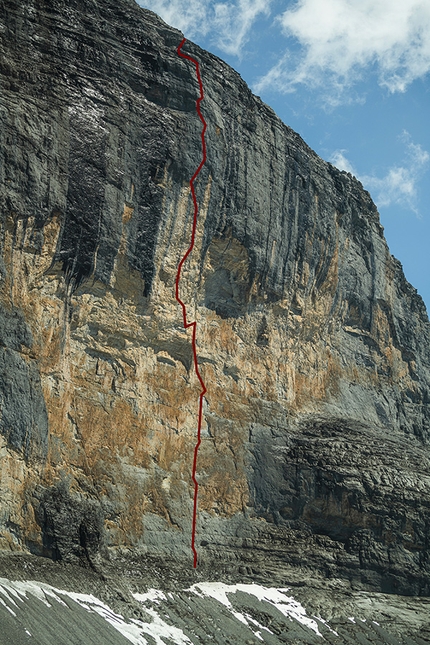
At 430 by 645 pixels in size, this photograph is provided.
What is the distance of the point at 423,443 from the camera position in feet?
139

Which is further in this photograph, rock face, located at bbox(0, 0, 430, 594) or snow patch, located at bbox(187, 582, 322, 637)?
snow patch, located at bbox(187, 582, 322, 637)

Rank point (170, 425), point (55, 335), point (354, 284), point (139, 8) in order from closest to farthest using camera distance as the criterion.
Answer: point (55, 335)
point (170, 425)
point (139, 8)
point (354, 284)

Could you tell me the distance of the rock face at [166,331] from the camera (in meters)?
29.8

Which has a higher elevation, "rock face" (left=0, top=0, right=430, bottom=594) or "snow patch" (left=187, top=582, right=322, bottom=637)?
"rock face" (left=0, top=0, right=430, bottom=594)

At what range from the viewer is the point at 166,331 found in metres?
33.3

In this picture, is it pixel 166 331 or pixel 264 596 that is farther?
pixel 166 331

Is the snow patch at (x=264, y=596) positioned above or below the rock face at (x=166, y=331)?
below

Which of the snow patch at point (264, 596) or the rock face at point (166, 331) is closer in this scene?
the rock face at point (166, 331)

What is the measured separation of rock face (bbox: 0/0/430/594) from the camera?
97.7ft

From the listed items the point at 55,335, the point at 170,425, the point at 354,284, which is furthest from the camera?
the point at 354,284

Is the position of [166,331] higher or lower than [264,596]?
higher

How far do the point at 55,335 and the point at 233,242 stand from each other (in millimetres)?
7803

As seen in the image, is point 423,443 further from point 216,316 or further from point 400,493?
point 216,316

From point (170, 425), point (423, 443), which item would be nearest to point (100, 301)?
point (170, 425)
